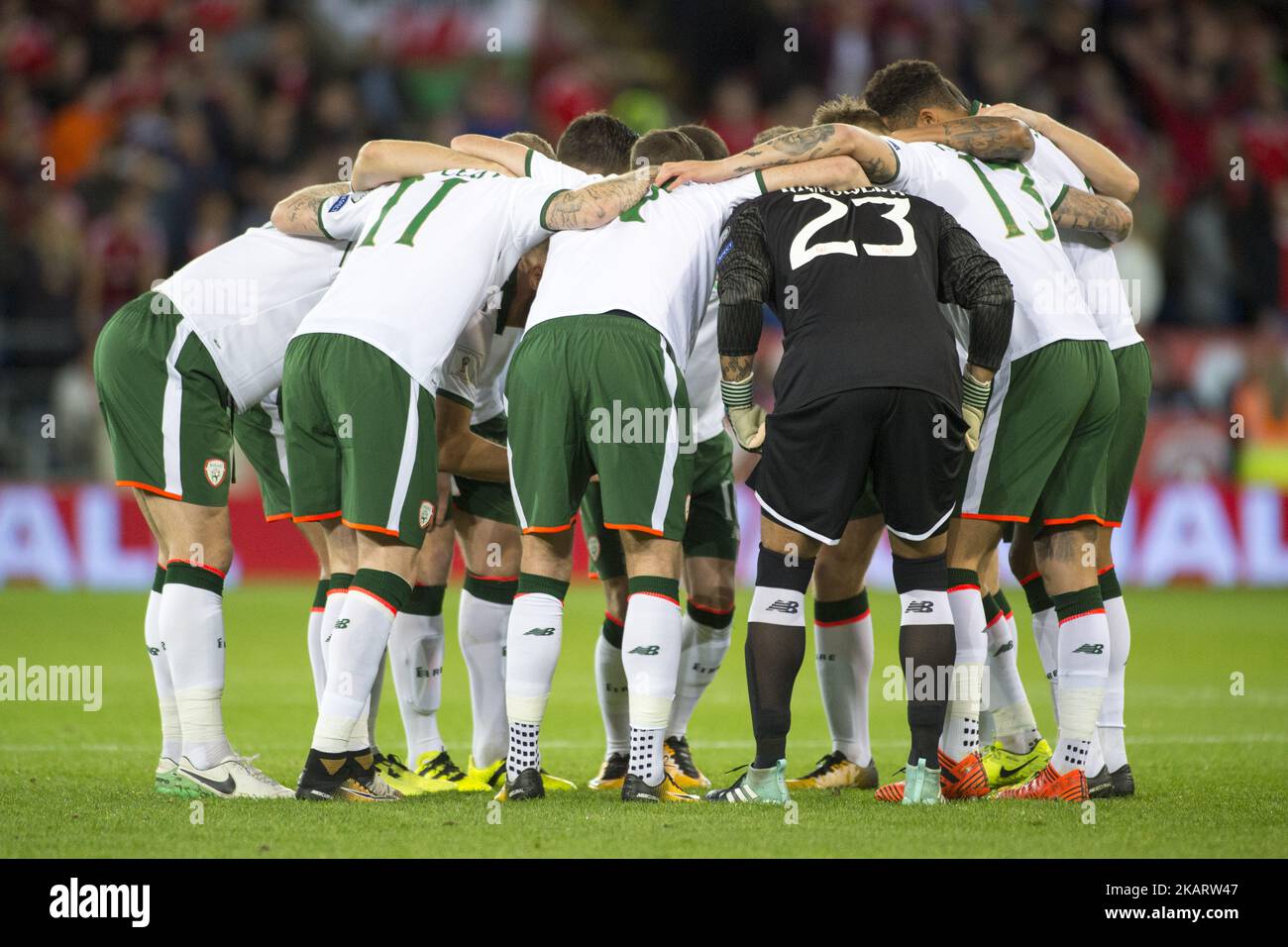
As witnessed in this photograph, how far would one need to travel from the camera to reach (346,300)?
5918mm

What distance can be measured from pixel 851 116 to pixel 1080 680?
2.42 meters

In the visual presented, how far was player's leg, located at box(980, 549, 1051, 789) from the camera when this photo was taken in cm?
662

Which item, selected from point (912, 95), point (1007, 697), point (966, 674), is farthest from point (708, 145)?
point (1007, 697)

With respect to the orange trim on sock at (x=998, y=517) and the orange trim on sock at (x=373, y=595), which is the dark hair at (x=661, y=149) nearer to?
the orange trim on sock at (x=998, y=517)

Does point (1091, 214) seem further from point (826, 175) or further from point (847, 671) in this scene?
point (847, 671)

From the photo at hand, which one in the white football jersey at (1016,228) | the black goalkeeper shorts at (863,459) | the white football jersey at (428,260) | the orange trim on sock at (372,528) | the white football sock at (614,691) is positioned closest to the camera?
the black goalkeeper shorts at (863,459)

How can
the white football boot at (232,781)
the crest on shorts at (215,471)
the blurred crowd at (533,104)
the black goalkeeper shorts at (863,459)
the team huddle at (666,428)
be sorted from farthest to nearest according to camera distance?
the blurred crowd at (533,104), the crest on shorts at (215,471), the white football boot at (232,781), the team huddle at (666,428), the black goalkeeper shorts at (863,459)

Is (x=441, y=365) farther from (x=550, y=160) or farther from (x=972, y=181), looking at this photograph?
(x=972, y=181)

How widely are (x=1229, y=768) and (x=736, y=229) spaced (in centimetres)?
323

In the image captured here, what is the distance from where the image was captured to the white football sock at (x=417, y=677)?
6621mm

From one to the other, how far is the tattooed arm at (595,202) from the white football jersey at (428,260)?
7 centimetres

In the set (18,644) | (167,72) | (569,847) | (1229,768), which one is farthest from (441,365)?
(167,72)

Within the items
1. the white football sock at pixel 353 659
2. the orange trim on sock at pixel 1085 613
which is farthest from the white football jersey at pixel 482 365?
the orange trim on sock at pixel 1085 613

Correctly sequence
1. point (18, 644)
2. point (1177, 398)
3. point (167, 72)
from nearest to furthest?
point (18, 644)
point (1177, 398)
point (167, 72)
